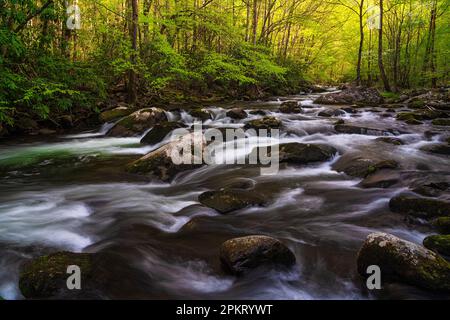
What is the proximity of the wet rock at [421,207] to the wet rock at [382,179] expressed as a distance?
89 centimetres

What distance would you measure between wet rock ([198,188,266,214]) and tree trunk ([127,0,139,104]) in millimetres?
8090

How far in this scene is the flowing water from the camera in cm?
347

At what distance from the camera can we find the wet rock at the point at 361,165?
6.45 metres

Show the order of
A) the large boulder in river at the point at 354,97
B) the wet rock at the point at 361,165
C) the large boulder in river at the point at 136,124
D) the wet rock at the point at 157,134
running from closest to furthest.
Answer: the wet rock at the point at 361,165
the wet rock at the point at 157,134
the large boulder in river at the point at 136,124
the large boulder in river at the point at 354,97

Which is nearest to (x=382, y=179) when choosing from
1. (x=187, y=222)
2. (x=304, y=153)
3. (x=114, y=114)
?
(x=304, y=153)

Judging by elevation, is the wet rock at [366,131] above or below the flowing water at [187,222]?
above

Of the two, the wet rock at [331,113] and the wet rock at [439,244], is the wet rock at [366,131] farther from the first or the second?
the wet rock at [439,244]

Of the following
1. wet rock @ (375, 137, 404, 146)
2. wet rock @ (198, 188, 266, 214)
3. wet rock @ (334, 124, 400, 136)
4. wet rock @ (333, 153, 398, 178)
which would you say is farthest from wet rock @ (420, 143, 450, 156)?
wet rock @ (198, 188, 266, 214)

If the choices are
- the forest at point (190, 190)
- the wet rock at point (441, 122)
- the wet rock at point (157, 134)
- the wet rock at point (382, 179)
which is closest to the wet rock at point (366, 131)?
the forest at point (190, 190)

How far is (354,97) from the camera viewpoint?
17797 mm

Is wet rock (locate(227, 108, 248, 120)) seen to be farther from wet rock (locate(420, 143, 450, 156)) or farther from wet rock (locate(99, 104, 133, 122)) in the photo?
wet rock (locate(420, 143, 450, 156))

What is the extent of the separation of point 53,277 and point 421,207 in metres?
4.16

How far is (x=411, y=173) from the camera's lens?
610 centimetres
